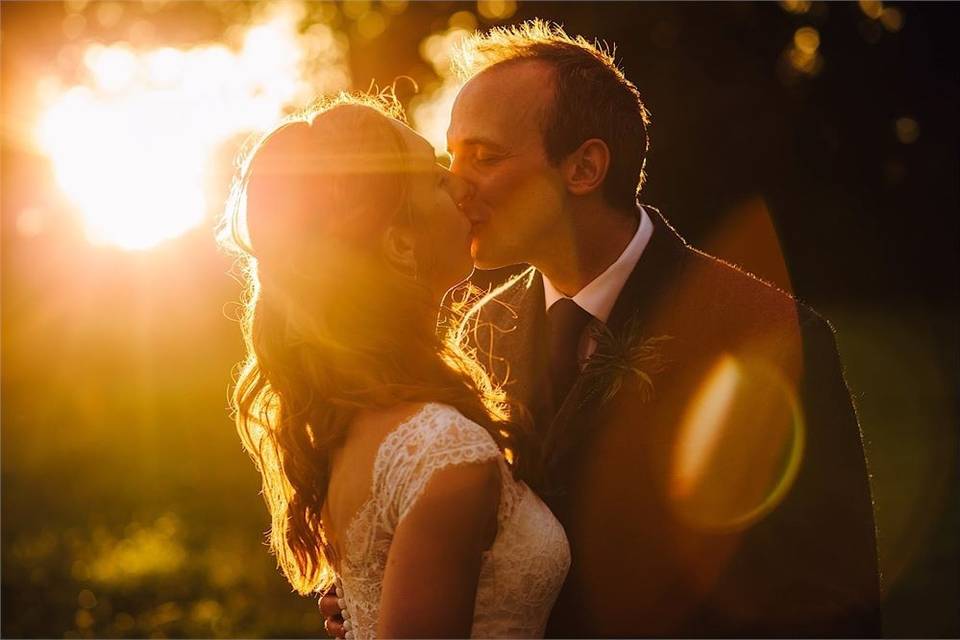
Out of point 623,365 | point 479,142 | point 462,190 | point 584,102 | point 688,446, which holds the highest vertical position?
point 584,102

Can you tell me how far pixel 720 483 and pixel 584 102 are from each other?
1.67 metres

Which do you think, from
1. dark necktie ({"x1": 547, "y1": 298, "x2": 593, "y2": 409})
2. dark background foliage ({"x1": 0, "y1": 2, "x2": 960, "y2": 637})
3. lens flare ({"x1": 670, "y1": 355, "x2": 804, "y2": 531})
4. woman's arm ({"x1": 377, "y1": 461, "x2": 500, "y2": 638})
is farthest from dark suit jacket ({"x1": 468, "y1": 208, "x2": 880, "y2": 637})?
dark background foliage ({"x1": 0, "y1": 2, "x2": 960, "y2": 637})

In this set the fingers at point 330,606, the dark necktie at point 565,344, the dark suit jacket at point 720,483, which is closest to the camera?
the dark suit jacket at point 720,483

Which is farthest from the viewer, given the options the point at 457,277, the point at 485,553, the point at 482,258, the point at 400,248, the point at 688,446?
the point at 482,258

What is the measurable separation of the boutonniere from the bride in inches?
26.6

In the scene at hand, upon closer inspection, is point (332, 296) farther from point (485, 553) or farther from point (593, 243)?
point (593, 243)

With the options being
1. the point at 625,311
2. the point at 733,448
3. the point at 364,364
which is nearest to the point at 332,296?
the point at 364,364

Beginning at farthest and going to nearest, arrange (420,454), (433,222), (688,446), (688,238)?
(688,238), (688,446), (433,222), (420,454)

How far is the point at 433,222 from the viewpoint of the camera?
327cm

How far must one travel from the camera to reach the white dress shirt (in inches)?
163

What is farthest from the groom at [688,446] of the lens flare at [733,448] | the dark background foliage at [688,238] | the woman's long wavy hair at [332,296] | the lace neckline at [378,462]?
the dark background foliage at [688,238]

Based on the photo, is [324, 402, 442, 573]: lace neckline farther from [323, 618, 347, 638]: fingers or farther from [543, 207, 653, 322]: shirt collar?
[543, 207, 653, 322]: shirt collar

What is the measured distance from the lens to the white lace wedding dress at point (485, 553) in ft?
9.04

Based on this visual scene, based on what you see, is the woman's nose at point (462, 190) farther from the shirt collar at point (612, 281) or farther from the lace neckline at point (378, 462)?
the lace neckline at point (378, 462)
